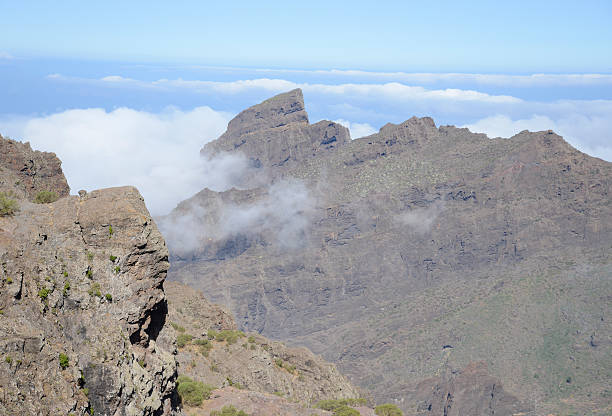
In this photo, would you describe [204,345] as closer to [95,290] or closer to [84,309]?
[95,290]

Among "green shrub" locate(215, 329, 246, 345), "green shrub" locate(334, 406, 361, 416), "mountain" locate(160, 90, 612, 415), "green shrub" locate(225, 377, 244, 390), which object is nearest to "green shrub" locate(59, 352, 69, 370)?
"green shrub" locate(334, 406, 361, 416)

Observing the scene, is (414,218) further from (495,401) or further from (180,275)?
(495,401)

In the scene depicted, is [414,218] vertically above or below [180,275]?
above

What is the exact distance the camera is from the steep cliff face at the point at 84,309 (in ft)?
59.7

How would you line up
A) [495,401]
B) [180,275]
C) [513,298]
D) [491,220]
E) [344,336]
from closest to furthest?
[495,401], [513,298], [344,336], [491,220], [180,275]

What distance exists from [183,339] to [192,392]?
1022 centimetres

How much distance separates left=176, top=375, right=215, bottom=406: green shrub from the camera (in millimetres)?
32250

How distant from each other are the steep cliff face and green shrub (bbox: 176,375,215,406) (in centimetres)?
884

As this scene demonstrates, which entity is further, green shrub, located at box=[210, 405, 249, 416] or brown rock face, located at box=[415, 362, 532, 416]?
brown rock face, located at box=[415, 362, 532, 416]

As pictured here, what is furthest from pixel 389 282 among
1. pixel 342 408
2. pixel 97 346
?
pixel 97 346

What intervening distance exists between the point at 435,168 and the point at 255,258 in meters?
60.2

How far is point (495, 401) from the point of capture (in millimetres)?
86375

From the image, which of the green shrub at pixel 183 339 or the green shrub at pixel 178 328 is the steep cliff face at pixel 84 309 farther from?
the green shrub at pixel 178 328

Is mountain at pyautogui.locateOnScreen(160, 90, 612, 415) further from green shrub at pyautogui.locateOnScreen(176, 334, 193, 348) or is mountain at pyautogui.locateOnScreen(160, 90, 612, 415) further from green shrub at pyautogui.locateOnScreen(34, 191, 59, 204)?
green shrub at pyautogui.locateOnScreen(34, 191, 59, 204)
